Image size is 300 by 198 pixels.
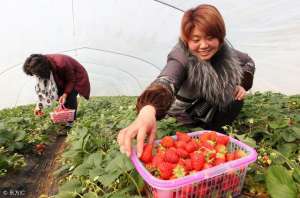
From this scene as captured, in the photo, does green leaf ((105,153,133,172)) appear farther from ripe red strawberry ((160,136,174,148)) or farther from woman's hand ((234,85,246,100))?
woman's hand ((234,85,246,100))

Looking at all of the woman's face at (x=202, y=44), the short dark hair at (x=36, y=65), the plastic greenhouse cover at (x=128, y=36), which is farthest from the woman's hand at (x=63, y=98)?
the woman's face at (x=202, y=44)

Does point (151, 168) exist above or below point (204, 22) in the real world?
below

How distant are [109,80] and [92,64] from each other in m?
1.57

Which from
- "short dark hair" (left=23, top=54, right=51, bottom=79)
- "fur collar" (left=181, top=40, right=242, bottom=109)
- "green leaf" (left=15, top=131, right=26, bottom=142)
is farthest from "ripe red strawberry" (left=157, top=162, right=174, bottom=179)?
"short dark hair" (left=23, top=54, right=51, bottom=79)

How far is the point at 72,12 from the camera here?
27.4ft

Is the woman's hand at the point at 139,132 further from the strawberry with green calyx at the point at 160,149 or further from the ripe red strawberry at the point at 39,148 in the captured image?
the ripe red strawberry at the point at 39,148

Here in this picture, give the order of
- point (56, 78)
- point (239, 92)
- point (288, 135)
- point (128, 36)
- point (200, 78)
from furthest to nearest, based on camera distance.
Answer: point (128, 36) < point (56, 78) < point (239, 92) < point (288, 135) < point (200, 78)

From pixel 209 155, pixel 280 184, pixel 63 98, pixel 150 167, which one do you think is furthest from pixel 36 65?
pixel 280 184

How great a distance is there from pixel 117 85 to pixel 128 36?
5.40 meters

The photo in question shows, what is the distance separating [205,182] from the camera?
61.4 inches

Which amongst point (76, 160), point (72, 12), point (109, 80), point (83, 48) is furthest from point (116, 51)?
point (76, 160)

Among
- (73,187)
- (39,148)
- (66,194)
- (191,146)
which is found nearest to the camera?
(191,146)

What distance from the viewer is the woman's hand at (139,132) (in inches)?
60.7

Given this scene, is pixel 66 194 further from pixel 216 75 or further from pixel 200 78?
pixel 216 75
